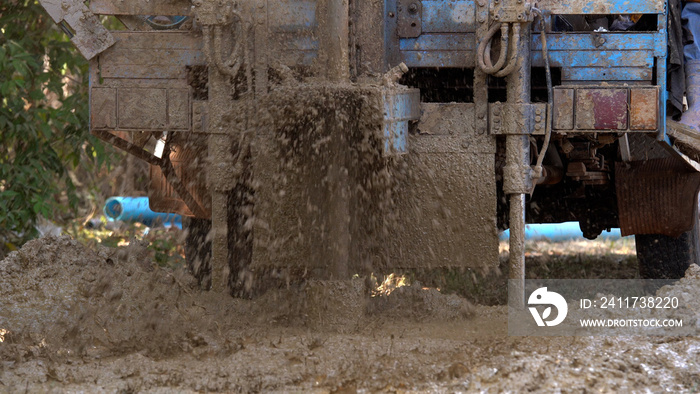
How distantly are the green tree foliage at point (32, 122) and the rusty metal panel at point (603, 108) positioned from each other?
334 cm

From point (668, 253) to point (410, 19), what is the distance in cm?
201

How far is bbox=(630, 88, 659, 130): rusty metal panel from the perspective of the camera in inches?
152

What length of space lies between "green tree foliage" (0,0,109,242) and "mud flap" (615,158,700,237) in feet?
10.7

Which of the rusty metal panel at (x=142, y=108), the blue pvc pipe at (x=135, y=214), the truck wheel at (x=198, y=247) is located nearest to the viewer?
the rusty metal panel at (x=142, y=108)

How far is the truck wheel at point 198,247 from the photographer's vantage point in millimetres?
5098

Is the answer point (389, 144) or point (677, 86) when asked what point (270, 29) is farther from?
point (677, 86)

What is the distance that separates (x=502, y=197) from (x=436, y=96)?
1.94ft

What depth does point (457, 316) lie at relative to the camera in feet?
13.5

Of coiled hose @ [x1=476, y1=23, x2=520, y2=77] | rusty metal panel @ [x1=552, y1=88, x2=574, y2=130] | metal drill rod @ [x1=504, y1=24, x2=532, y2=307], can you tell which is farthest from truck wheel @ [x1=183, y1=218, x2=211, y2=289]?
rusty metal panel @ [x1=552, y1=88, x2=574, y2=130]

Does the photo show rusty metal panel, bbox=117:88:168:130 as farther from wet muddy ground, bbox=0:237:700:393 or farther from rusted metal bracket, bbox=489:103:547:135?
rusted metal bracket, bbox=489:103:547:135

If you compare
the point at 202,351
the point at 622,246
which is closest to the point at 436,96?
the point at 202,351

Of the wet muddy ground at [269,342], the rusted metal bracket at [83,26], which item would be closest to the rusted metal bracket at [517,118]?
the wet muddy ground at [269,342]

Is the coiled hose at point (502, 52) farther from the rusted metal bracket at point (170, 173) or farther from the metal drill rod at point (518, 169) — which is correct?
the rusted metal bracket at point (170, 173)

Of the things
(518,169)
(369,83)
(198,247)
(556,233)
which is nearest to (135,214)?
(198,247)
